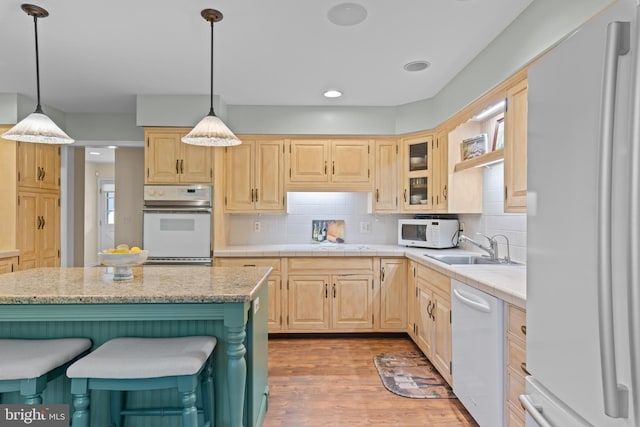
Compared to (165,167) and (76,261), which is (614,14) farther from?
(76,261)

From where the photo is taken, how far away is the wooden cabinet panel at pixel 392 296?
11.9ft

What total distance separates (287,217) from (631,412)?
3.66 m

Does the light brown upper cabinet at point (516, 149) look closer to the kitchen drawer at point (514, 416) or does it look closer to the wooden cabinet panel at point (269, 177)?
the kitchen drawer at point (514, 416)

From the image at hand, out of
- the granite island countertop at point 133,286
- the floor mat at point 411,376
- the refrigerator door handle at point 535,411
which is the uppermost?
the granite island countertop at point 133,286

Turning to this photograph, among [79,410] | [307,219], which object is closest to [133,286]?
[79,410]

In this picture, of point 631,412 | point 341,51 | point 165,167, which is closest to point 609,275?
point 631,412

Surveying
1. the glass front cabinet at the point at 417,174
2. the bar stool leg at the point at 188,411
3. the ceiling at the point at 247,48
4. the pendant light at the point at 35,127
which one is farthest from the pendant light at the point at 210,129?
the glass front cabinet at the point at 417,174

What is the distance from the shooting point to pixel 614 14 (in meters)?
0.80

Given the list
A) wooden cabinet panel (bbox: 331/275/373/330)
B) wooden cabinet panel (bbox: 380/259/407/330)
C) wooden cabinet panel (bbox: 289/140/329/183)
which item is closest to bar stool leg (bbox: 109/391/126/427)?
wooden cabinet panel (bbox: 331/275/373/330)

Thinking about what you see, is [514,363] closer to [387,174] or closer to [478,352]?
[478,352]

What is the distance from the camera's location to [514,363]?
65.5 inches

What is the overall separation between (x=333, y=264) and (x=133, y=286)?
84.0 inches

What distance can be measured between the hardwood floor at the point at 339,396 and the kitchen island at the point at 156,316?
307 mm

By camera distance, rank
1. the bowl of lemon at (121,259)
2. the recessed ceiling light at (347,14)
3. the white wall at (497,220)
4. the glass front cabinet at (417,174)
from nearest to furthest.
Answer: the bowl of lemon at (121,259) → the recessed ceiling light at (347,14) → the white wall at (497,220) → the glass front cabinet at (417,174)
